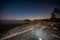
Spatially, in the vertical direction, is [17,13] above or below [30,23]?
above

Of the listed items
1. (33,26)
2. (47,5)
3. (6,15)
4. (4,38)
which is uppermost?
(47,5)

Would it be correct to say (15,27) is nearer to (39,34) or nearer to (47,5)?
(39,34)

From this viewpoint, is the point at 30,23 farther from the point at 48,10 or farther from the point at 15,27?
the point at 48,10

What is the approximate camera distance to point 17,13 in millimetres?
2131

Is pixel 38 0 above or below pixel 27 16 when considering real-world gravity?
above

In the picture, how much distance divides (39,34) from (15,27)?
0.54 metres

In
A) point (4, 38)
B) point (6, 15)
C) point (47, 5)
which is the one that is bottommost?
point (4, 38)

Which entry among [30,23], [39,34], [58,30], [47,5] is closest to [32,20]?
[30,23]

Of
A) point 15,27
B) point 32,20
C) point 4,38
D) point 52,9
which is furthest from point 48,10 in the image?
point 4,38

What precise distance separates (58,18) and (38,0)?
59 cm

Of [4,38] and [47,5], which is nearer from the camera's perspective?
[4,38]

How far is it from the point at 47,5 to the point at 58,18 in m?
0.37

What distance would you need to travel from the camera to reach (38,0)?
2145 mm

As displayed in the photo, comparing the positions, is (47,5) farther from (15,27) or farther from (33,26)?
(15,27)
